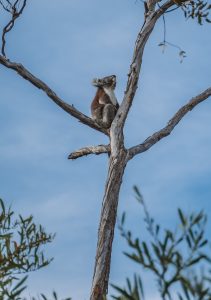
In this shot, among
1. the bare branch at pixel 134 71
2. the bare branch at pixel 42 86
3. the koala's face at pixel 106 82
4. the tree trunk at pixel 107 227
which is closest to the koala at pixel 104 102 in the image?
the koala's face at pixel 106 82

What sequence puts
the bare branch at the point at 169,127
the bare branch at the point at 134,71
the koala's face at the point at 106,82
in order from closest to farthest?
1. the bare branch at the point at 134,71
2. the bare branch at the point at 169,127
3. the koala's face at the point at 106,82

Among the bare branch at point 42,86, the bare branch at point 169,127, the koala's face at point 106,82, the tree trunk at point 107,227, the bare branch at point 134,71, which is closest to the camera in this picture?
the tree trunk at point 107,227

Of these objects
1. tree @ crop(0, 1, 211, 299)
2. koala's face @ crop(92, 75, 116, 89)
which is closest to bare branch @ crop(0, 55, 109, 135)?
tree @ crop(0, 1, 211, 299)

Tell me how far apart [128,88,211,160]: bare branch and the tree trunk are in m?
0.57

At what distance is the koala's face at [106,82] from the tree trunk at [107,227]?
3878mm

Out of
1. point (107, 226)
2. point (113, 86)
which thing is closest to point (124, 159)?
point (107, 226)

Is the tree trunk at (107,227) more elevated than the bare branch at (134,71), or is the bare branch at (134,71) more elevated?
the bare branch at (134,71)

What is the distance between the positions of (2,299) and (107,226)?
6.62 metres

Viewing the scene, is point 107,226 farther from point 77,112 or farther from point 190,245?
point 190,245

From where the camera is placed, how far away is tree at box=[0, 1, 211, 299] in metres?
10.6

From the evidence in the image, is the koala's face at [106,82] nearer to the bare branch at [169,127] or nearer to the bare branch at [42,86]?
the bare branch at [169,127]

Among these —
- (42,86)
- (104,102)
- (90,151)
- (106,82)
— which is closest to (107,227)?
(90,151)

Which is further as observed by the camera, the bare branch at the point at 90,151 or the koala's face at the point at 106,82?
the koala's face at the point at 106,82

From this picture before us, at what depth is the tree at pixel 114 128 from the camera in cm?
1058
